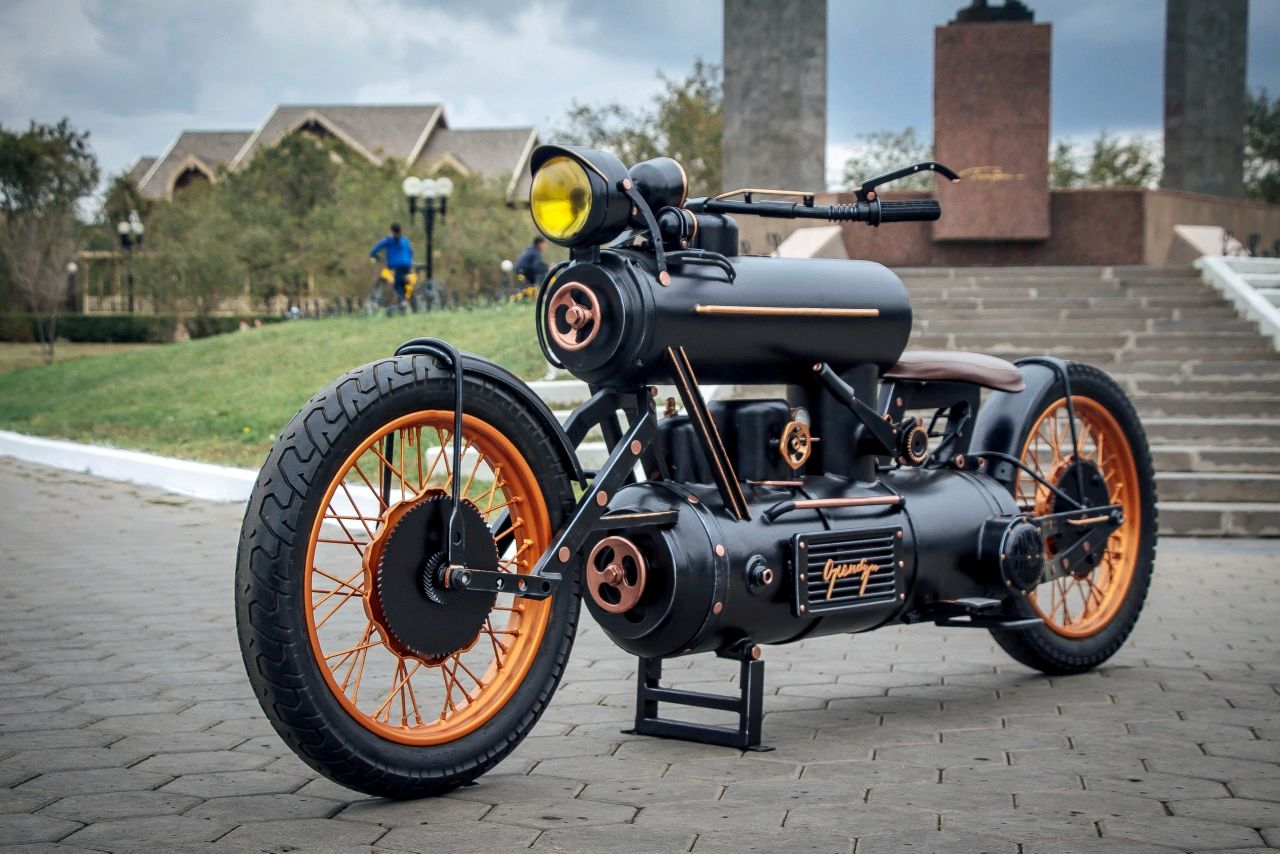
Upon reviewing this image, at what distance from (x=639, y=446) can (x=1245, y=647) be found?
2999 millimetres

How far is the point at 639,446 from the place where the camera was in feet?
13.3

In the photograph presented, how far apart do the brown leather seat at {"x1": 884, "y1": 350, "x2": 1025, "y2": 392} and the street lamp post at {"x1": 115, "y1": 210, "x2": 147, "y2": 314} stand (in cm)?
4240

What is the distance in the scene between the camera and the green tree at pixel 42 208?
40000mm

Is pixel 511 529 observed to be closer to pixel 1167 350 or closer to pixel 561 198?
pixel 561 198

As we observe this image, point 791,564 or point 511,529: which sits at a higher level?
point 511,529

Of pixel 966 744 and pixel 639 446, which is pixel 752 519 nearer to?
pixel 639 446

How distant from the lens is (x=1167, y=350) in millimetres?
13898

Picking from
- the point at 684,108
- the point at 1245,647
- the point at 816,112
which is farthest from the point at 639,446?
the point at 684,108

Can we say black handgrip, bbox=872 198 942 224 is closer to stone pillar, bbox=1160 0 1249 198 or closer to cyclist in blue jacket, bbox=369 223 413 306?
cyclist in blue jacket, bbox=369 223 413 306

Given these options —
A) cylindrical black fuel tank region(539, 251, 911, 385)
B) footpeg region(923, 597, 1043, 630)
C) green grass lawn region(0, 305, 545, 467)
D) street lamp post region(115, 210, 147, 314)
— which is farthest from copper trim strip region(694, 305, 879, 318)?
street lamp post region(115, 210, 147, 314)

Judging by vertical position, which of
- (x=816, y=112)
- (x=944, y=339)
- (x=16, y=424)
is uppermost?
(x=816, y=112)

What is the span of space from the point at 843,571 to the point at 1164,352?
1053 centimetres

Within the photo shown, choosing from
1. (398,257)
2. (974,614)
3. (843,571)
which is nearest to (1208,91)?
(398,257)

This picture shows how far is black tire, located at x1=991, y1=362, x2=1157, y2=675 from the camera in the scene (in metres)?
5.18
